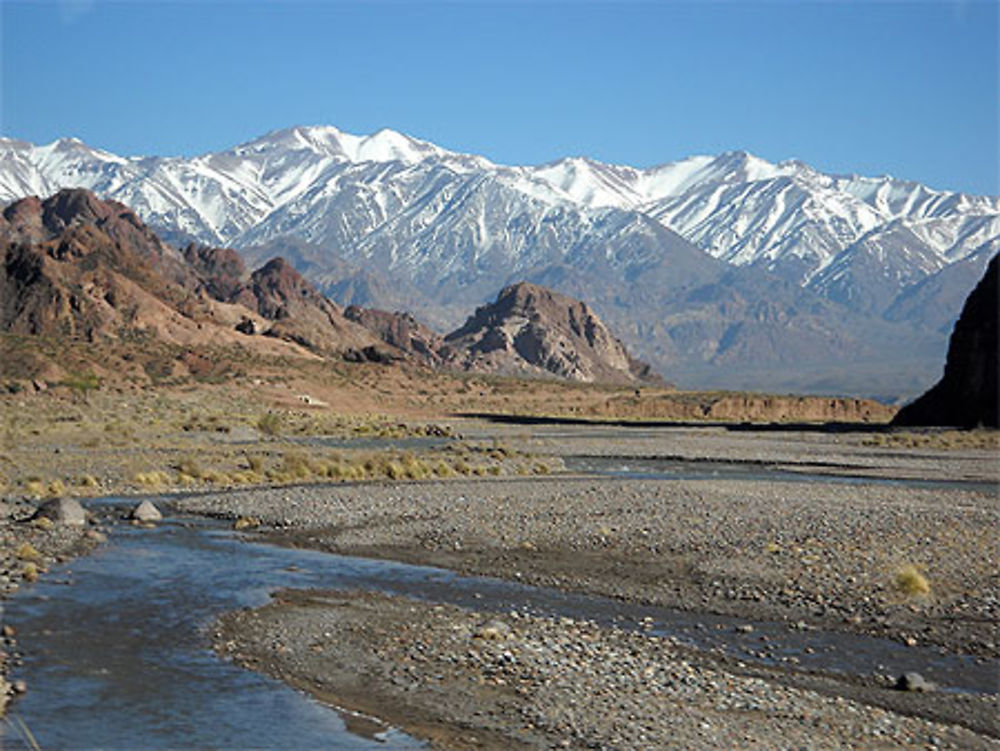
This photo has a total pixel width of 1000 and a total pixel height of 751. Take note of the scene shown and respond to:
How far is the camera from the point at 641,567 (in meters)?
28.2

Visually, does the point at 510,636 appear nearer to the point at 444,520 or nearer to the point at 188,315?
the point at 444,520

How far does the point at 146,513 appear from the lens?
1409 inches

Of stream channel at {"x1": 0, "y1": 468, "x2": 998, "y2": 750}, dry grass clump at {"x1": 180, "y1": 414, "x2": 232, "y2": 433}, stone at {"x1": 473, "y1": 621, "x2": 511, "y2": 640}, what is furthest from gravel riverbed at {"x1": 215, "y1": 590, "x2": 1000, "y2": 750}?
dry grass clump at {"x1": 180, "y1": 414, "x2": 232, "y2": 433}

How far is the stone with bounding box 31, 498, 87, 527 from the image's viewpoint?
33.0 meters

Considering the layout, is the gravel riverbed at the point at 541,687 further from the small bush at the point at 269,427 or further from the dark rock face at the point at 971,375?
the dark rock face at the point at 971,375

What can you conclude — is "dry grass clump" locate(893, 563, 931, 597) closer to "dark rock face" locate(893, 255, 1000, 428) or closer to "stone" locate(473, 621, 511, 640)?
"stone" locate(473, 621, 511, 640)

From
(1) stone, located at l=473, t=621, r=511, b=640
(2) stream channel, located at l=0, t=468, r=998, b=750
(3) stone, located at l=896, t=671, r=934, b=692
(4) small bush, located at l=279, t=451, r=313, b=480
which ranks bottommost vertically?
(4) small bush, located at l=279, t=451, r=313, b=480

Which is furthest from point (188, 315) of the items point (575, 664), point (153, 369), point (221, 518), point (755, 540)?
point (575, 664)

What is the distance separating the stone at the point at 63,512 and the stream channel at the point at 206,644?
3.15 meters

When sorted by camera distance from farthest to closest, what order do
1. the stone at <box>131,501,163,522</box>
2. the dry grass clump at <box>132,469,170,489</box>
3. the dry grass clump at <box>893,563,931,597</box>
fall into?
the dry grass clump at <box>132,469,170,489</box>
the stone at <box>131,501,163,522</box>
the dry grass clump at <box>893,563,931,597</box>

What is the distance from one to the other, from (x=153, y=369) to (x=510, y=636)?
317ft

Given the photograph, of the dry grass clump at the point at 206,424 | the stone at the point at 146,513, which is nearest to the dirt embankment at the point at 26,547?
the stone at the point at 146,513

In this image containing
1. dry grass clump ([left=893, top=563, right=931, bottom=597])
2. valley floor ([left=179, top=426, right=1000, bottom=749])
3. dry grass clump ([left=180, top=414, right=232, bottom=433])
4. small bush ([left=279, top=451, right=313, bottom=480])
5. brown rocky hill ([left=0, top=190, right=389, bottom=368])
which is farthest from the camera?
brown rocky hill ([left=0, top=190, right=389, bottom=368])

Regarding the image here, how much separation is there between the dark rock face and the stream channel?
79.1 m
